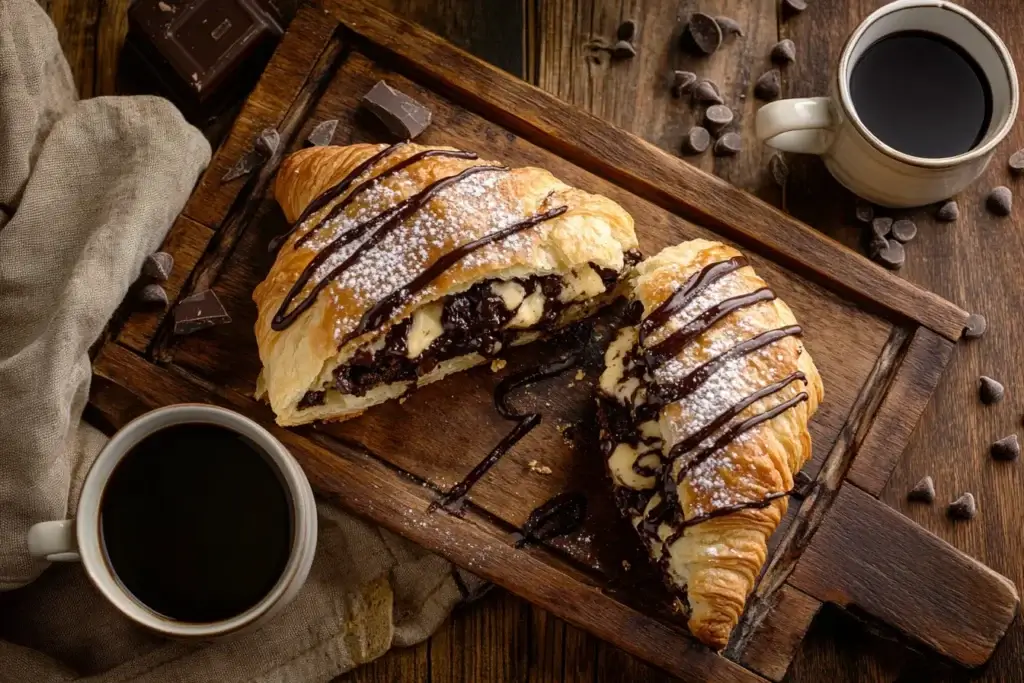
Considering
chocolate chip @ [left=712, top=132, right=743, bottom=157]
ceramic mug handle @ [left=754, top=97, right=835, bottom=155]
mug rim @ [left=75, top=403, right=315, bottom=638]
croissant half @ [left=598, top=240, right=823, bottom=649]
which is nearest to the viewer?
mug rim @ [left=75, top=403, right=315, bottom=638]

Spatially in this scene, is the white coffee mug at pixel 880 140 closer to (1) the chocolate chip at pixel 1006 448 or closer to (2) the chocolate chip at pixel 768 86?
(2) the chocolate chip at pixel 768 86

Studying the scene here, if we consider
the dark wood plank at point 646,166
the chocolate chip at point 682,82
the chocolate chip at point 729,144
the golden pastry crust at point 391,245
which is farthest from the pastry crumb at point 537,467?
the chocolate chip at point 682,82

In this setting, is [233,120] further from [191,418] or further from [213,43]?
[191,418]

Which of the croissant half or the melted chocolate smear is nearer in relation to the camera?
the croissant half

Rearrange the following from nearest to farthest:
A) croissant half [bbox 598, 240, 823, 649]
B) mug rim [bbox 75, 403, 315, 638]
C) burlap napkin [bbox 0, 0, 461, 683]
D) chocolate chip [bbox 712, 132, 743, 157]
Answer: mug rim [bbox 75, 403, 315, 638] → croissant half [bbox 598, 240, 823, 649] → burlap napkin [bbox 0, 0, 461, 683] → chocolate chip [bbox 712, 132, 743, 157]

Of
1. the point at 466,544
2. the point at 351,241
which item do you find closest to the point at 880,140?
the point at 351,241

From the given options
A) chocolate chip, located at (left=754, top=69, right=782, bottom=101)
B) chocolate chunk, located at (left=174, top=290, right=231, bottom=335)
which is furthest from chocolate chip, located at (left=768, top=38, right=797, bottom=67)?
chocolate chunk, located at (left=174, top=290, right=231, bottom=335)

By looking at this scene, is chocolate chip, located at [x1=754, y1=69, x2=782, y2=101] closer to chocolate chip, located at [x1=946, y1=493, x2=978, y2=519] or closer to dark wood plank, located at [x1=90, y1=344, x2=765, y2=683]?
chocolate chip, located at [x1=946, y1=493, x2=978, y2=519]

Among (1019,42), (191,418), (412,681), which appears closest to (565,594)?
(412,681)
